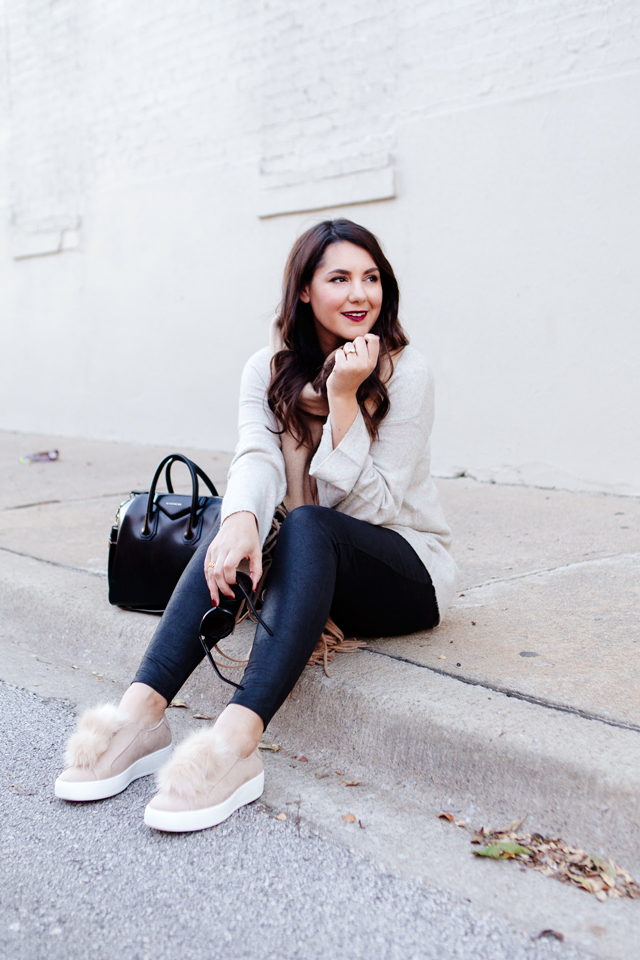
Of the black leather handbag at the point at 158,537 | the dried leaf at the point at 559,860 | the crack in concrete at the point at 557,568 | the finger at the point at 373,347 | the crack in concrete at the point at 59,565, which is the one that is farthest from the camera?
the crack in concrete at the point at 59,565

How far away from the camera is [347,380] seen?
7.34 ft

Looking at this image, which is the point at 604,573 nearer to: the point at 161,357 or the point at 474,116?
the point at 474,116

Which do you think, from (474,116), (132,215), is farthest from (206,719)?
(132,215)

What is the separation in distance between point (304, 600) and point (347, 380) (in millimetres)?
588

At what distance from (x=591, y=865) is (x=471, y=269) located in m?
A: 4.04

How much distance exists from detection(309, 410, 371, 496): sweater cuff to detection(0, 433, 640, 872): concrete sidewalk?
47 centimetres

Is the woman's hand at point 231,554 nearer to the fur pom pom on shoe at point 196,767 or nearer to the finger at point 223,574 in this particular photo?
the finger at point 223,574

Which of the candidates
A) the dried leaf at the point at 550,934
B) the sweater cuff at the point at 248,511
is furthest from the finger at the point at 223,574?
the dried leaf at the point at 550,934

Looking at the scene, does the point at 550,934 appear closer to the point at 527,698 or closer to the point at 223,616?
the point at 527,698

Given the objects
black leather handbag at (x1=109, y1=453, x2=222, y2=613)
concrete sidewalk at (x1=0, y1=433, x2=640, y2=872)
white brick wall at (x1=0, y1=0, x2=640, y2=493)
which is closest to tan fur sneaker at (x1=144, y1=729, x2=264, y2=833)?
concrete sidewalk at (x1=0, y1=433, x2=640, y2=872)

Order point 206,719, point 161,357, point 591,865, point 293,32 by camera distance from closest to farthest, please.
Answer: point 591,865 < point 206,719 < point 293,32 < point 161,357

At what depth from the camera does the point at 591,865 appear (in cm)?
163

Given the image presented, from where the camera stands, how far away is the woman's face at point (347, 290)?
2441mm

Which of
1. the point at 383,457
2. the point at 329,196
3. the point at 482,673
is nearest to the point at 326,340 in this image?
the point at 383,457
